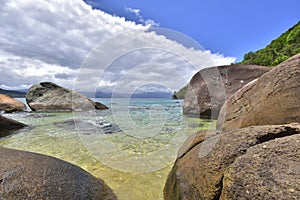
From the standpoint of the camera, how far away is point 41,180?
5.38 ft

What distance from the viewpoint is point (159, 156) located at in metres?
3.69

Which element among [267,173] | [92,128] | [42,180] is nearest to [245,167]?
[267,173]

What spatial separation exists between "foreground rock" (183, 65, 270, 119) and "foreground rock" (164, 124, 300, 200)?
7.41 m

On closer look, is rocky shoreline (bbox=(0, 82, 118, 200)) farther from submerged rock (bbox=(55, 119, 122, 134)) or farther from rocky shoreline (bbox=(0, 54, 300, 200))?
submerged rock (bbox=(55, 119, 122, 134))

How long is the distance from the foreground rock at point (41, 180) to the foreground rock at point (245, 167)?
100cm

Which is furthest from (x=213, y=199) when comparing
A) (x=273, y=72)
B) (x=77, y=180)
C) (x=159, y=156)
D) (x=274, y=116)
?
(x=273, y=72)

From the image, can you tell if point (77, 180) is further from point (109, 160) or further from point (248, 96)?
point (248, 96)

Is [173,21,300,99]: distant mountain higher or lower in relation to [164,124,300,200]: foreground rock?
higher

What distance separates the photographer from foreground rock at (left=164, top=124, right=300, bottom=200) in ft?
3.31

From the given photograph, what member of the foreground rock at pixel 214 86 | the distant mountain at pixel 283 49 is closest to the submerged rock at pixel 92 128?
the foreground rock at pixel 214 86

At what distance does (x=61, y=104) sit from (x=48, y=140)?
462 inches

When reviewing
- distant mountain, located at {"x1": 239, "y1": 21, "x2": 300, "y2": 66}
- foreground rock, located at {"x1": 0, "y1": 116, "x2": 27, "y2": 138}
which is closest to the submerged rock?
foreground rock, located at {"x1": 0, "y1": 116, "x2": 27, "y2": 138}

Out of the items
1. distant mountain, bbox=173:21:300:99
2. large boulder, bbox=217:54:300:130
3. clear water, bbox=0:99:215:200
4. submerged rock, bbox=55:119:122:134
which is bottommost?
clear water, bbox=0:99:215:200

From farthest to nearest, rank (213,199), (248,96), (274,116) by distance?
(248,96)
(274,116)
(213,199)
